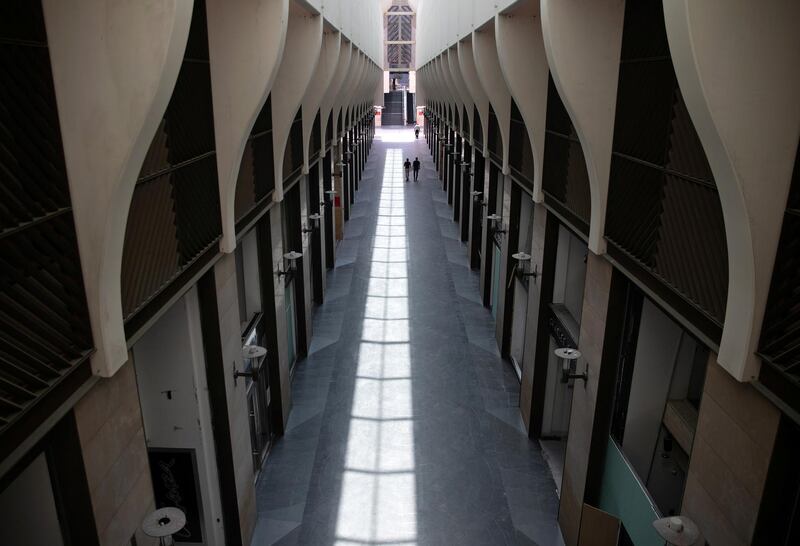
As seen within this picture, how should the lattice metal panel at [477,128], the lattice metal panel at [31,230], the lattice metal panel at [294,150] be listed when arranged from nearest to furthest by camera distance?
the lattice metal panel at [31,230], the lattice metal panel at [294,150], the lattice metal panel at [477,128]

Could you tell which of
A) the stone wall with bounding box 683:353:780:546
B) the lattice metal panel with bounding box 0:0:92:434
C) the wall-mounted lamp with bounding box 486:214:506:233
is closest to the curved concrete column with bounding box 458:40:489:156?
the wall-mounted lamp with bounding box 486:214:506:233

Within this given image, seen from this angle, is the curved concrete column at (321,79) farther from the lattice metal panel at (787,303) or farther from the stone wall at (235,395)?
the lattice metal panel at (787,303)

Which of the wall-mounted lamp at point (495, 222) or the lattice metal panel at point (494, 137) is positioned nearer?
the wall-mounted lamp at point (495, 222)

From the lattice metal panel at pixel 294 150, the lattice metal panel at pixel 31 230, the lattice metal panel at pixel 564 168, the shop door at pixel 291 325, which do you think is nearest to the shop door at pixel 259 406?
the shop door at pixel 291 325

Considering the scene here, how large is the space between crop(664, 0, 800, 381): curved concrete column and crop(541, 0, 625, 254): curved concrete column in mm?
3135

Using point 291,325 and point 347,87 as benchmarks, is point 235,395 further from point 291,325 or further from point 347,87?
point 347,87

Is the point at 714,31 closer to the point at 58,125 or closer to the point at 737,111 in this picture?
the point at 737,111

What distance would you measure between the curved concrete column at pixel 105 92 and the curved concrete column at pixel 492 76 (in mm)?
10220

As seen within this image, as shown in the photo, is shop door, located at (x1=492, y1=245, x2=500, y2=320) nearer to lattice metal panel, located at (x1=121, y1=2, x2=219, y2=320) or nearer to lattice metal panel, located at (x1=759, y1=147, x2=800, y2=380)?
lattice metal panel, located at (x1=121, y1=2, x2=219, y2=320)

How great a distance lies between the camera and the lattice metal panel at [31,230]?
11.6 ft

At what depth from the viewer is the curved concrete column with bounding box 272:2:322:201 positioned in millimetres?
10656

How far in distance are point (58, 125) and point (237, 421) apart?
5652 millimetres

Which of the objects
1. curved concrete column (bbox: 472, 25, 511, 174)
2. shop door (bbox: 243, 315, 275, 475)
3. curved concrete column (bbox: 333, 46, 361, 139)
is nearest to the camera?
shop door (bbox: 243, 315, 275, 475)

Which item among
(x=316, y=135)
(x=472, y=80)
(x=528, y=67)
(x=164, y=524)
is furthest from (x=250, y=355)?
(x=472, y=80)
